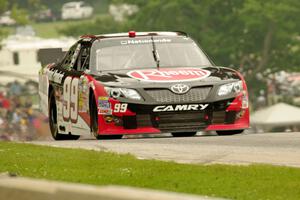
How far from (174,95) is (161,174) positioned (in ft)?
16.5

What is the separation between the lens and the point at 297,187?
999 centimetres

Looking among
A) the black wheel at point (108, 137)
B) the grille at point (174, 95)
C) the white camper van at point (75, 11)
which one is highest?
the grille at point (174, 95)

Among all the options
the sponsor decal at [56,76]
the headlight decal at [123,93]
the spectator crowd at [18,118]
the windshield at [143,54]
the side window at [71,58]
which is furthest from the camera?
the spectator crowd at [18,118]

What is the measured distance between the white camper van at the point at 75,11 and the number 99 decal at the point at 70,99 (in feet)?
301

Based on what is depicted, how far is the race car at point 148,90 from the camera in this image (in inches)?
630

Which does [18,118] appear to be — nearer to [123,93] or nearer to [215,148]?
[123,93]

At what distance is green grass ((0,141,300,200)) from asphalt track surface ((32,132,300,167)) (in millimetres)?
501

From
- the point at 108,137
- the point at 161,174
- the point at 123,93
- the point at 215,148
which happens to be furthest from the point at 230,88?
the point at 161,174

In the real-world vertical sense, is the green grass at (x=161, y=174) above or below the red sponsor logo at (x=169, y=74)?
above

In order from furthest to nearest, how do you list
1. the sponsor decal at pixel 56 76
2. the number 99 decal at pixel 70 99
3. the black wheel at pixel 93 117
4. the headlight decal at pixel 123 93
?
the sponsor decal at pixel 56 76 → the number 99 decal at pixel 70 99 → the black wheel at pixel 93 117 → the headlight decal at pixel 123 93

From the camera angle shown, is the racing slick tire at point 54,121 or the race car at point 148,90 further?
the racing slick tire at point 54,121

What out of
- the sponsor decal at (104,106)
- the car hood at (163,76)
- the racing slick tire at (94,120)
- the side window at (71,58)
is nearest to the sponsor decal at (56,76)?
the side window at (71,58)

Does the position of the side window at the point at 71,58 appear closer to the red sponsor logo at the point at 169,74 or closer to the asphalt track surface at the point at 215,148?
the red sponsor logo at the point at 169,74

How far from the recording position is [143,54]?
1722cm
